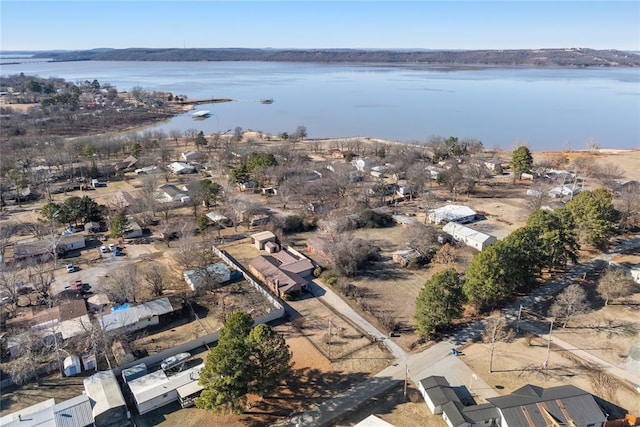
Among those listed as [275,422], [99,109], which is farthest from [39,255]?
[99,109]

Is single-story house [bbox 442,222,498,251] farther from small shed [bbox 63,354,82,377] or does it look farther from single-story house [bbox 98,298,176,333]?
small shed [bbox 63,354,82,377]

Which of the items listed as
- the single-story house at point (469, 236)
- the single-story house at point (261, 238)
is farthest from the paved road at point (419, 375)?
the single-story house at point (261, 238)

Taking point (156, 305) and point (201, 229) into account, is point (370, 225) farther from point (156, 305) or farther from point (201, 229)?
point (156, 305)

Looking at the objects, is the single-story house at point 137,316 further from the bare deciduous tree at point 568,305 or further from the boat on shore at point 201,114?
the boat on shore at point 201,114

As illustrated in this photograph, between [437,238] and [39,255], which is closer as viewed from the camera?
[39,255]

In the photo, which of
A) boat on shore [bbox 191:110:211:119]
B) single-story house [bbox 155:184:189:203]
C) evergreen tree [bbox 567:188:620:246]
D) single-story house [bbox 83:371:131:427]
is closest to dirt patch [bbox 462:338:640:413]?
evergreen tree [bbox 567:188:620:246]

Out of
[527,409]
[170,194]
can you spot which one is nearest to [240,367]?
[527,409]

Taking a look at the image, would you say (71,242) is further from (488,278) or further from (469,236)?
(469,236)
